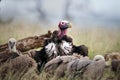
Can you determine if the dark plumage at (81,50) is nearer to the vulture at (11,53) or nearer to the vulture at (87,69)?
the vulture at (87,69)

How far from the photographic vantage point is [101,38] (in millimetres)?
7660

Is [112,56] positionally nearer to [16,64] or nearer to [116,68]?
[116,68]

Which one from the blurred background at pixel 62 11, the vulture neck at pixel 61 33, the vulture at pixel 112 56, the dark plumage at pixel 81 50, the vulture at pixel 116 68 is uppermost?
the blurred background at pixel 62 11

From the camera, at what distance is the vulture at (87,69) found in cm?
743

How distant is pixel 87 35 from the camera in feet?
25.3

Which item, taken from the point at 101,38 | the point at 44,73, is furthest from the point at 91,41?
the point at 44,73

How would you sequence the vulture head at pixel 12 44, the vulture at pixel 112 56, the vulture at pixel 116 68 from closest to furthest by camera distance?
the vulture at pixel 116 68 → the vulture at pixel 112 56 → the vulture head at pixel 12 44

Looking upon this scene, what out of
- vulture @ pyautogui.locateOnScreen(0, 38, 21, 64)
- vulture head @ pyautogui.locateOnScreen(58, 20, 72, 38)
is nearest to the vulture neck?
vulture head @ pyautogui.locateOnScreen(58, 20, 72, 38)

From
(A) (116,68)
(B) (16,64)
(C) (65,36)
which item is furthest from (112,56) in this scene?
(B) (16,64)

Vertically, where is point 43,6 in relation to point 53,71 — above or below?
above

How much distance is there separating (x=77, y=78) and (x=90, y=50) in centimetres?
34

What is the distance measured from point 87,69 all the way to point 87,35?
0.41 metres

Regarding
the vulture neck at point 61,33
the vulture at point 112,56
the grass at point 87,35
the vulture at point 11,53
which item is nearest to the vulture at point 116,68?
the vulture at point 112,56

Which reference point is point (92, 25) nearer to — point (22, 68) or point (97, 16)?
point (97, 16)
